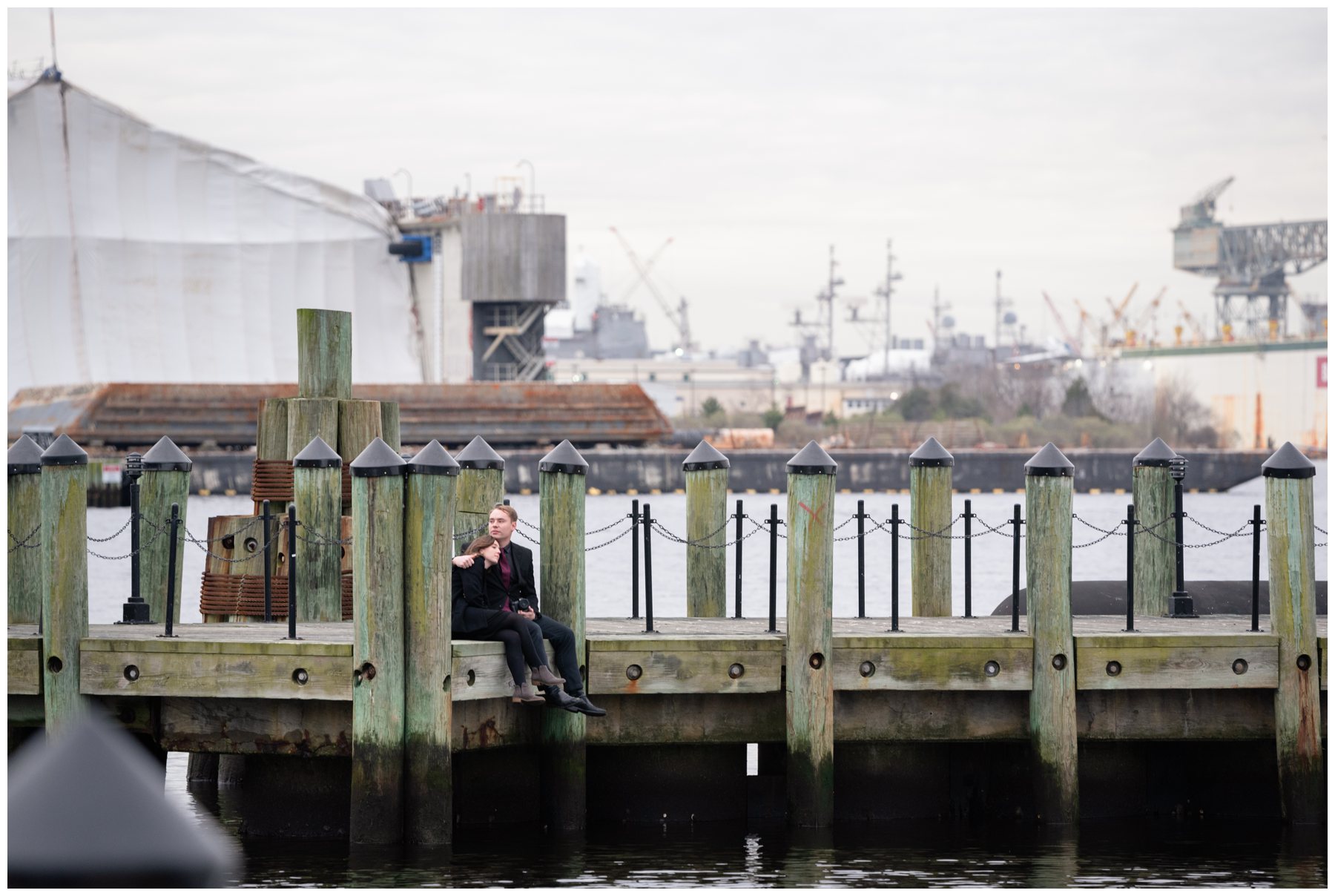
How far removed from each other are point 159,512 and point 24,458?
198 centimetres

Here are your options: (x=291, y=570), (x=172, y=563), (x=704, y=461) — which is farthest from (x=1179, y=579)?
(x=172, y=563)

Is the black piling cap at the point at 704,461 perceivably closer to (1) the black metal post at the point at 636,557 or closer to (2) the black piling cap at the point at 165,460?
(1) the black metal post at the point at 636,557

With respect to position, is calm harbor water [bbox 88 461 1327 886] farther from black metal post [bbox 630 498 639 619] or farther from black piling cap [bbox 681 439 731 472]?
black piling cap [bbox 681 439 731 472]

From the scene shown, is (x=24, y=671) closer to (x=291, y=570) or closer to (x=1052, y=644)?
(x=291, y=570)

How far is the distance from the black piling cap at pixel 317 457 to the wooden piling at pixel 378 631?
2564 mm

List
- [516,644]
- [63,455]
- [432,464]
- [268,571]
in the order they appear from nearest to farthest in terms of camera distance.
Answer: [432,464] → [516,644] → [63,455] → [268,571]

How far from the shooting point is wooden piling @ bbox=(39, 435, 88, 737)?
14742 mm

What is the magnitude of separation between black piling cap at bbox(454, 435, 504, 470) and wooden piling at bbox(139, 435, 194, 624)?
2.68 m

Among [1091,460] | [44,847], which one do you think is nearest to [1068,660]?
[44,847]

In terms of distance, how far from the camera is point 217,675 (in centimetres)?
1454

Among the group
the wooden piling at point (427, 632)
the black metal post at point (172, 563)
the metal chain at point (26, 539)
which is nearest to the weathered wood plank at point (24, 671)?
the black metal post at point (172, 563)

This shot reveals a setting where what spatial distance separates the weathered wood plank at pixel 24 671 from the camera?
15.0 metres

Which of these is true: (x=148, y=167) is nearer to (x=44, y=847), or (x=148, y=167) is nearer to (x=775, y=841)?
(x=775, y=841)

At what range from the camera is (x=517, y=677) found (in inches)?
568
